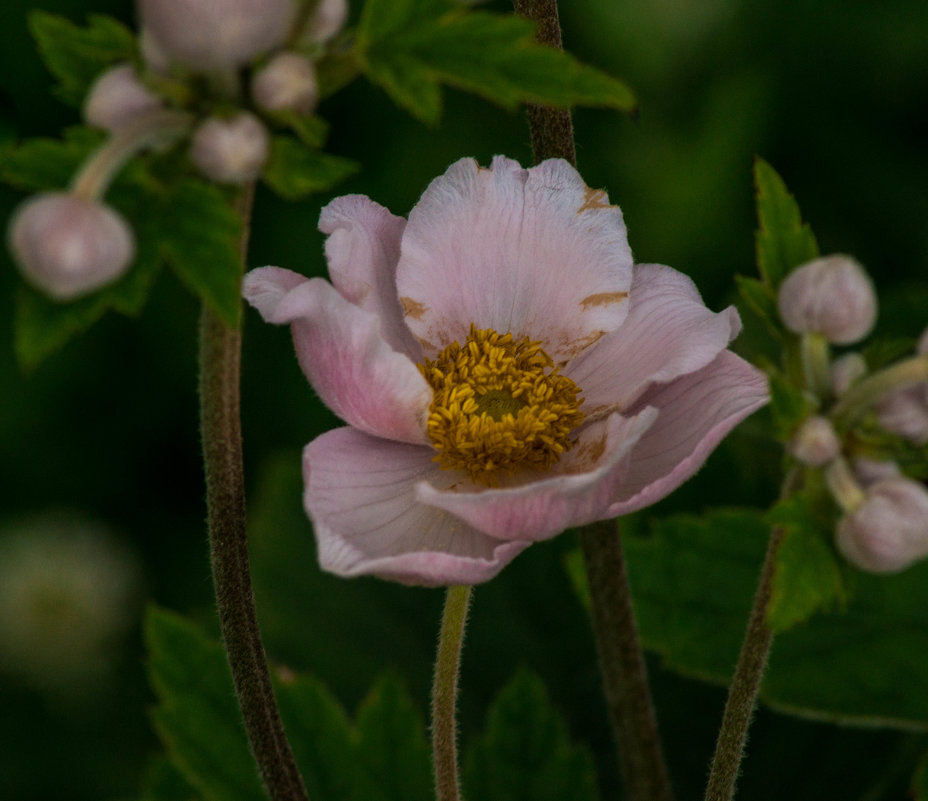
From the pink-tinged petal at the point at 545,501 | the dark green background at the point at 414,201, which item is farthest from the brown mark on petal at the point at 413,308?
the dark green background at the point at 414,201

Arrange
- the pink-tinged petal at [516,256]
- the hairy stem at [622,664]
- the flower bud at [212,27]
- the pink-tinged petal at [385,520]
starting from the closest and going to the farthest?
the flower bud at [212,27], the pink-tinged petal at [385,520], the pink-tinged petal at [516,256], the hairy stem at [622,664]

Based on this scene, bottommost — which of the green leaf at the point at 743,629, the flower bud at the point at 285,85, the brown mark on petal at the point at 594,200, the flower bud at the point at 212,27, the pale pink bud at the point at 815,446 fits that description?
the green leaf at the point at 743,629

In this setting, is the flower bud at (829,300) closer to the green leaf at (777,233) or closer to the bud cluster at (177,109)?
the green leaf at (777,233)

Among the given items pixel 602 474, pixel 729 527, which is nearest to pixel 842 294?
pixel 602 474

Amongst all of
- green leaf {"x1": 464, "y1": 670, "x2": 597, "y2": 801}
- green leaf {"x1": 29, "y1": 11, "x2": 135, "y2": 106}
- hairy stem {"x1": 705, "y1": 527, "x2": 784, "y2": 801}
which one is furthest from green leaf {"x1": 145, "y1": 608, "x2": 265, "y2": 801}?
green leaf {"x1": 29, "y1": 11, "x2": 135, "y2": 106}

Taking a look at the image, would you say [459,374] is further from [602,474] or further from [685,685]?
[685,685]

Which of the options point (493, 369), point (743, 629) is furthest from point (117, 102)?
point (743, 629)
